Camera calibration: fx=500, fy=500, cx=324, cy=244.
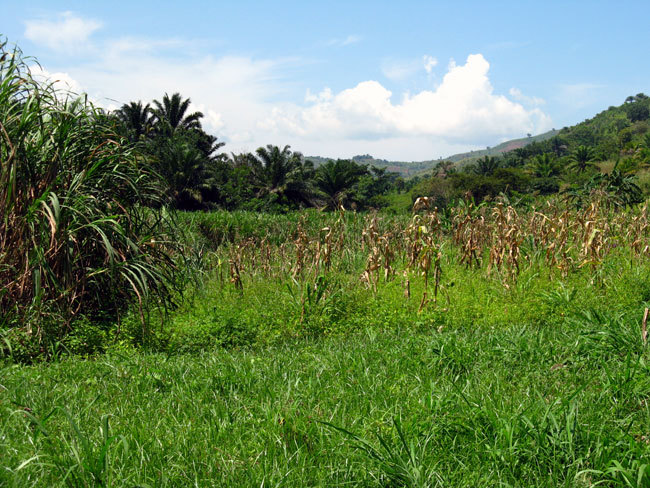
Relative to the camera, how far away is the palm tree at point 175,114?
40.1 metres

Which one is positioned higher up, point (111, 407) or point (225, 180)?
point (225, 180)

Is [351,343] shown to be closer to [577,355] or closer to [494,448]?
[577,355]

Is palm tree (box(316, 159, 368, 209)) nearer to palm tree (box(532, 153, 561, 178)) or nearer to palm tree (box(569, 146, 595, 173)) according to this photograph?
palm tree (box(532, 153, 561, 178))

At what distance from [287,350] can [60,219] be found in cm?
221

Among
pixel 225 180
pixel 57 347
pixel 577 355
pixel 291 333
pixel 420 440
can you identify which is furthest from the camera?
pixel 225 180

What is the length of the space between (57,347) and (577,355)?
4089 mm

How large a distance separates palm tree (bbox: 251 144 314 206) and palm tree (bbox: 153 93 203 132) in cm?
732

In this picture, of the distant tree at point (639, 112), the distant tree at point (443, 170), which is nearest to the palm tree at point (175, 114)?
the distant tree at point (443, 170)

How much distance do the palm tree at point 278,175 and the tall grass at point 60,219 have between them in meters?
31.4

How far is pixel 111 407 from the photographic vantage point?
2822mm

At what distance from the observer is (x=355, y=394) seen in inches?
116

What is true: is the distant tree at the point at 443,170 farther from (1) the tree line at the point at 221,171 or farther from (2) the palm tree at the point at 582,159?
(1) the tree line at the point at 221,171

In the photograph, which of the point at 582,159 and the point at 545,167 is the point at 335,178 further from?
the point at 582,159

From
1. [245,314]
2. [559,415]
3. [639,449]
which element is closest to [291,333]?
[245,314]
